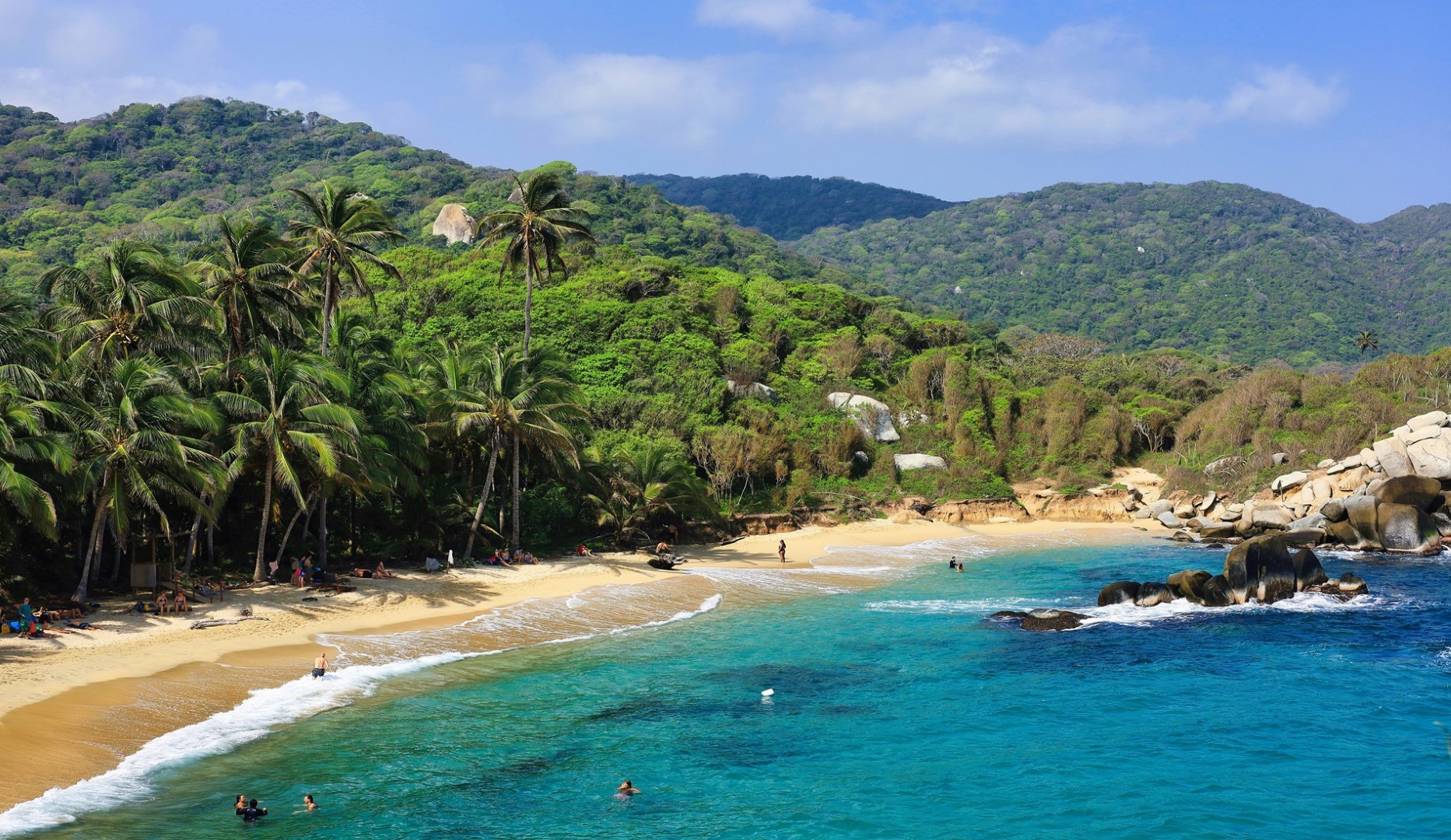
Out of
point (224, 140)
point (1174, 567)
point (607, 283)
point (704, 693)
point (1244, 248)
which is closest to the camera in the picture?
point (704, 693)

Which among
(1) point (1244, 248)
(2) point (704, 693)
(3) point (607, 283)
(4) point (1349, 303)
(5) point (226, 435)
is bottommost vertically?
(2) point (704, 693)

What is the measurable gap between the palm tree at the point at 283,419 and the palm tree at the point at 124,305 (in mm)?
2452

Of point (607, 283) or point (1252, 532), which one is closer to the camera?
point (1252, 532)

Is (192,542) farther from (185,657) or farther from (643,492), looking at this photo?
(643,492)

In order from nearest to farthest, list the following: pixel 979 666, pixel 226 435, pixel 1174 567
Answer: pixel 979 666 < pixel 226 435 < pixel 1174 567

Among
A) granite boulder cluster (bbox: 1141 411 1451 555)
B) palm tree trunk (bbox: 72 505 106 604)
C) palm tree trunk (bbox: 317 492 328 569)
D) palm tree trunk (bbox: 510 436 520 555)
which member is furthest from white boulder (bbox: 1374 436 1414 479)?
palm tree trunk (bbox: 72 505 106 604)

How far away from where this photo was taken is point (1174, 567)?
42125 mm

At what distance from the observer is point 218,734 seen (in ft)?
67.3

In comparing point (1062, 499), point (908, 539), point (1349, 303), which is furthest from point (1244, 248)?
point (908, 539)

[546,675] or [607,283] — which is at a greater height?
[607,283]

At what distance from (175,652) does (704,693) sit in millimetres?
13211

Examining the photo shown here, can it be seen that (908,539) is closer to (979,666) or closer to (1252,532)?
(1252,532)

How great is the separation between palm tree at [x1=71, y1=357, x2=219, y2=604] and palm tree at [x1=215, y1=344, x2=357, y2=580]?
4.44 feet

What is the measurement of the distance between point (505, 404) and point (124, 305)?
12.5 meters
